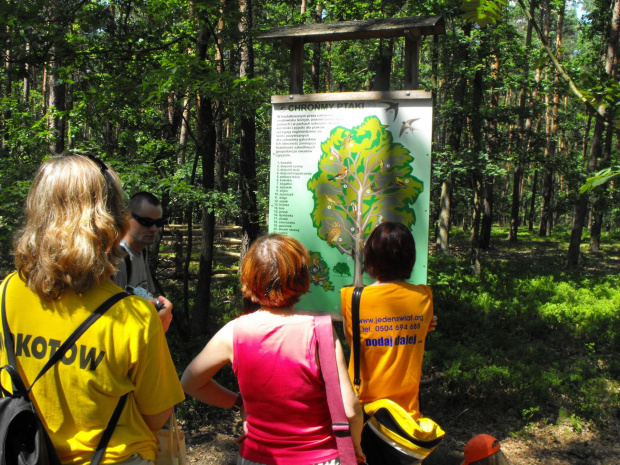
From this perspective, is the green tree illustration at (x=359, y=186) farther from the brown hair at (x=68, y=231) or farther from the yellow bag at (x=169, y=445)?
the brown hair at (x=68, y=231)

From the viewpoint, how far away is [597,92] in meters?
2.67

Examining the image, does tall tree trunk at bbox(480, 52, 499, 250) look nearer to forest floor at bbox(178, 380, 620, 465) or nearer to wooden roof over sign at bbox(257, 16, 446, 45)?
forest floor at bbox(178, 380, 620, 465)

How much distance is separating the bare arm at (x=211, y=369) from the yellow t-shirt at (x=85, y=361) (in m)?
0.37

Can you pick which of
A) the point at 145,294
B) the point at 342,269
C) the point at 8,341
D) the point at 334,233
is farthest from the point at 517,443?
the point at 8,341

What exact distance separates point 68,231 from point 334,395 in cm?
113

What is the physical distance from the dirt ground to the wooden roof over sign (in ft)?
12.3

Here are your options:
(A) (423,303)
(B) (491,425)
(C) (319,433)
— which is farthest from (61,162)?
(B) (491,425)

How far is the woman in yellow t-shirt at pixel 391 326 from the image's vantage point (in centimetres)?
257

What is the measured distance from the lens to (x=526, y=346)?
7.29 meters

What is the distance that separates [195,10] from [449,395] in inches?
226

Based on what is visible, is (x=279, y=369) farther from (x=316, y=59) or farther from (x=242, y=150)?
(x=316, y=59)

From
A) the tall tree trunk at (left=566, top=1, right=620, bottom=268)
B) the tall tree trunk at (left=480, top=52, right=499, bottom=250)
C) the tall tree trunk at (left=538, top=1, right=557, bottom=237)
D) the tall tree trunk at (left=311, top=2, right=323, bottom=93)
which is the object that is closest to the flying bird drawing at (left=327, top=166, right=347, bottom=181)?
the tall tree trunk at (left=480, top=52, right=499, bottom=250)

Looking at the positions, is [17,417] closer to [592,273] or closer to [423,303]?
[423,303]

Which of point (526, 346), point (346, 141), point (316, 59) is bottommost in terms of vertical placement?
point (526, 346)
